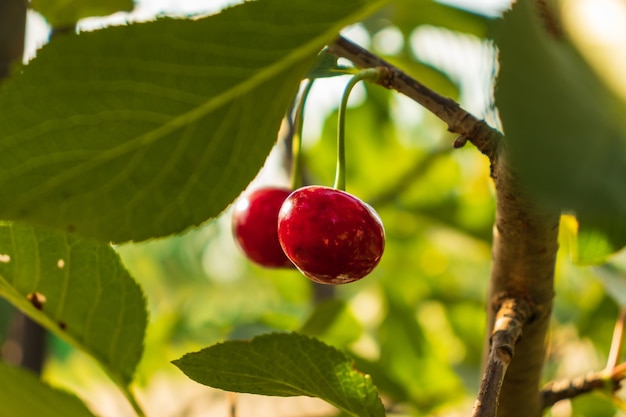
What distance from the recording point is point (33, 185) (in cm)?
43

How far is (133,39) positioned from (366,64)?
23 centimetres

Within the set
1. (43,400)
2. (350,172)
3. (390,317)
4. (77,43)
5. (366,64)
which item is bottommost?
(43,400)

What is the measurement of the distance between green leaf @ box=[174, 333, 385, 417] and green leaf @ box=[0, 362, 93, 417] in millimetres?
218

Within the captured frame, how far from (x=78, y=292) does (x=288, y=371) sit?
267 millimetres

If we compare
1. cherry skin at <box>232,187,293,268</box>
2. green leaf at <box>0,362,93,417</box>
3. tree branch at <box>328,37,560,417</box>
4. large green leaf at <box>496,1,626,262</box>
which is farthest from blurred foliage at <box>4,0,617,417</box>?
large green leaf at <box>496,1,626,262</box>

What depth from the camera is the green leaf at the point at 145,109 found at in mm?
429

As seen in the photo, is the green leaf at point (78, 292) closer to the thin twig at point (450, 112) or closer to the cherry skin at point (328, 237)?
the cherry skin at point (328, 237)

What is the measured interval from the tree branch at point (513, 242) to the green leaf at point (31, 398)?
0.39 meters

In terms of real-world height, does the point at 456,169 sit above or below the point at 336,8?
above

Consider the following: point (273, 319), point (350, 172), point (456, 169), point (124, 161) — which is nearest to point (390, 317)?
point (273, 319)

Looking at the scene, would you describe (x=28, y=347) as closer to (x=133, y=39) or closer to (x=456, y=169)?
(x=133, y=39)

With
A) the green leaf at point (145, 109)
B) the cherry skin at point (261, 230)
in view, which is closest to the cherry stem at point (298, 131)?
the cherry skin at point (261, 230)

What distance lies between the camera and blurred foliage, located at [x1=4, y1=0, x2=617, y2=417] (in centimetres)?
117

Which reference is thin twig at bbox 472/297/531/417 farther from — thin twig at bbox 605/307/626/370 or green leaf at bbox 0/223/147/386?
green leaf at bbox 0/223/147/386
